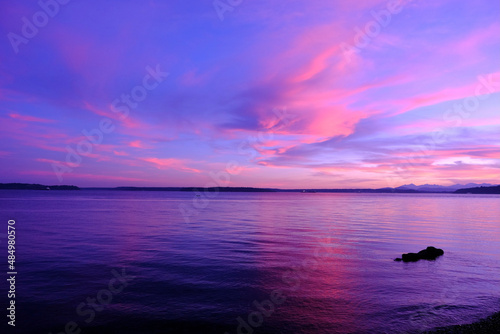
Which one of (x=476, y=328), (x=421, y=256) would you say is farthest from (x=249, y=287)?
(x=421, y=256)

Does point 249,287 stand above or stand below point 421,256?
below

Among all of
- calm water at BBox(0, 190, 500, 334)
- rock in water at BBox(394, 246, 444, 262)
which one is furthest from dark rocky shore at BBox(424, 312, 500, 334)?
rock in water at BBox(394, 246, 444, 262)

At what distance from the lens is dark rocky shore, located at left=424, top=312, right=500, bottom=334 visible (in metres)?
14.1

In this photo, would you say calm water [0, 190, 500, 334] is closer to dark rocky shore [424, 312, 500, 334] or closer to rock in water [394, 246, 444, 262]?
rock in water [394, 246, 444, 262]

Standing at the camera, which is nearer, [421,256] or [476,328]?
[476,328]

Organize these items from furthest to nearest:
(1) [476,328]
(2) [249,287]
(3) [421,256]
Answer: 1. (3) [421,256]
2. (2) [249,287]
3. (1) [476,328]

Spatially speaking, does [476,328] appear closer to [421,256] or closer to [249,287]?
[249,287]

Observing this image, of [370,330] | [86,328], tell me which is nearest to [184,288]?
[86,328]

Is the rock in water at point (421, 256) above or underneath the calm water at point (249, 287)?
above

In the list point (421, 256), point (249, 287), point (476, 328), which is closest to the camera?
point (476, 328)

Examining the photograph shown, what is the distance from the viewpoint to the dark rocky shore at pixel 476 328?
14.1m

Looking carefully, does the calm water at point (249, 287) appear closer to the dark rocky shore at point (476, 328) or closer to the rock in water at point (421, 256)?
the rock in water at point (421, 256)

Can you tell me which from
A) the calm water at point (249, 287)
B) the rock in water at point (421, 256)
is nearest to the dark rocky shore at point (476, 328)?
the calm water at point (249, 287)

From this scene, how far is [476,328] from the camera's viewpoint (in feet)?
47.6
